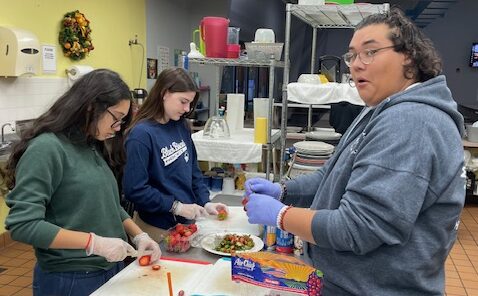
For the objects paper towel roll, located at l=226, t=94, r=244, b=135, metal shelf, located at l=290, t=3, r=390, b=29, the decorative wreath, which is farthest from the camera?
the decorative wreath

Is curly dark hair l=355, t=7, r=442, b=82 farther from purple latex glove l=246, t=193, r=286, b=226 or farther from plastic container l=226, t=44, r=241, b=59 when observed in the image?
plastic container l=226, t=44, r=241, b=59

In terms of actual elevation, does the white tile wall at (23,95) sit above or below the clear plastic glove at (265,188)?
above

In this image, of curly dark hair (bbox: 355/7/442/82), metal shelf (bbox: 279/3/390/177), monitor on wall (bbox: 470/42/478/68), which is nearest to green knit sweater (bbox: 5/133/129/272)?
curly dark hair (bbox: 355/7/442/82)

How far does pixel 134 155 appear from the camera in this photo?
1.94 meters

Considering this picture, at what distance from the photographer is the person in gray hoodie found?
3.06 ft

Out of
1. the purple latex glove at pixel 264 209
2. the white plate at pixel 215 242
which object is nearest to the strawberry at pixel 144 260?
the white plate at pixel 215 242

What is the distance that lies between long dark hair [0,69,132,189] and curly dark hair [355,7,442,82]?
33.1 inches

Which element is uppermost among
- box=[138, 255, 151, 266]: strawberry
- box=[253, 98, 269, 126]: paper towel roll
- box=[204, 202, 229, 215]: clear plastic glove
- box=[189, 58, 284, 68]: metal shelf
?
box=[189, 58, 284, 68]: metal shelf

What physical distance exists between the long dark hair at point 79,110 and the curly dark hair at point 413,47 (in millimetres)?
840

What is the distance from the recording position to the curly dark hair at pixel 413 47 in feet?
3.43

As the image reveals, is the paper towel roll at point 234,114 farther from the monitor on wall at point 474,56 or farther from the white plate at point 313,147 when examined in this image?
the monitor on wall at point 474,56

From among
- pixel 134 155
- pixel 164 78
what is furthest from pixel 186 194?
pixel 164 78

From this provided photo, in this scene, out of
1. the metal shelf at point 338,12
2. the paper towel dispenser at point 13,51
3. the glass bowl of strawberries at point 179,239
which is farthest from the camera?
the paper towel dispenser at point 13,51

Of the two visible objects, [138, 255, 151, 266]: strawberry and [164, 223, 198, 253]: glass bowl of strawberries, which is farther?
[164, 223, 198, 253]: glass bowl of strawberries
